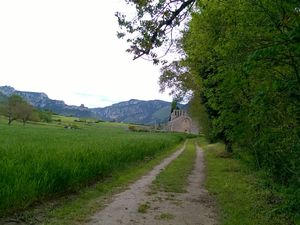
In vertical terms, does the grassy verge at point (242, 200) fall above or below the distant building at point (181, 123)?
below

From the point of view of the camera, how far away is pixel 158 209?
406 inches

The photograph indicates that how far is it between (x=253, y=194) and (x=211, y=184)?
3.24m

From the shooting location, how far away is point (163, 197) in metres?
12.3

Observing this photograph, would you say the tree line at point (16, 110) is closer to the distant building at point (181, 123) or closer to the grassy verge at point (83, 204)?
the distant building at point (181, 123)

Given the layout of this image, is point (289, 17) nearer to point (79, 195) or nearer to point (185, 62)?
point (79, 195)

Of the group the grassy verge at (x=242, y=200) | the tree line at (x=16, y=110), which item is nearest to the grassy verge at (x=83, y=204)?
the grassy verge at (x=242, y=200)

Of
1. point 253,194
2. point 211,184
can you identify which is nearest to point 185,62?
point 211,184

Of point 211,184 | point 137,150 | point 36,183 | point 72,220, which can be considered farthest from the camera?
point 137,150

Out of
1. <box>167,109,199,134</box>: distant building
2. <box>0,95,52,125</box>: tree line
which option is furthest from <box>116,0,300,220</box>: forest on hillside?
<box>167,109,199,134</box>: distant building

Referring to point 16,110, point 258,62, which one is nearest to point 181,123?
point 16,110

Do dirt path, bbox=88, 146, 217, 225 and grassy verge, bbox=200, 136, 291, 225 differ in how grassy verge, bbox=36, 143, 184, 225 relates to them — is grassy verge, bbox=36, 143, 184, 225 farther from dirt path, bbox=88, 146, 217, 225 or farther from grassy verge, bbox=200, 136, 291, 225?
grassy verge, bbox=200, 136, 291, 225

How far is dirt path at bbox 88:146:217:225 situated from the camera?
29.2 feet

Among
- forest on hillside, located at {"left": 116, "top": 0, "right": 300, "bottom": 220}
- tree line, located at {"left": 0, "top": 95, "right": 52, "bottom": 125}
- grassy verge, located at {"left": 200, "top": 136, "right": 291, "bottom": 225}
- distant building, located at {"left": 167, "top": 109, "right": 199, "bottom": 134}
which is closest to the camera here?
forest on hillside, located at {"left": 116, "top": 0, "right": 300, "bottom": 220}

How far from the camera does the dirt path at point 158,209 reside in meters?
8.90
